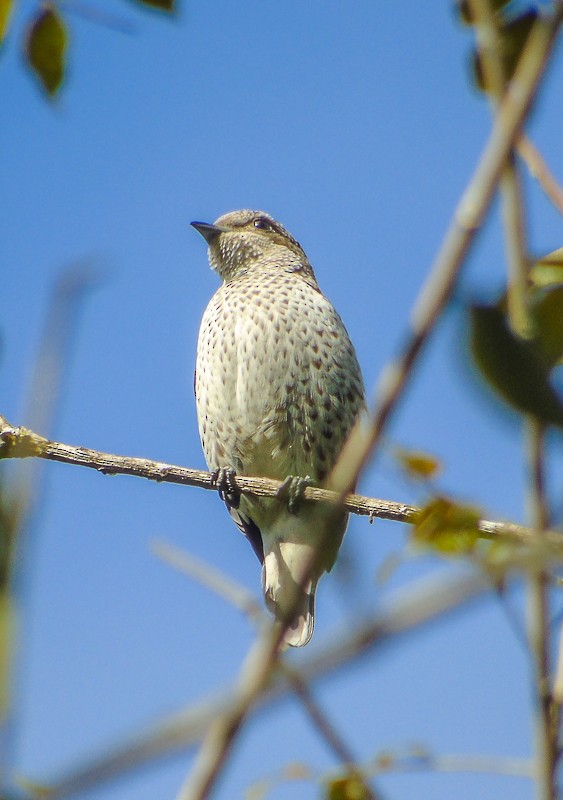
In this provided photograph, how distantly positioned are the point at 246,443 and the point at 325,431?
55 centimetres

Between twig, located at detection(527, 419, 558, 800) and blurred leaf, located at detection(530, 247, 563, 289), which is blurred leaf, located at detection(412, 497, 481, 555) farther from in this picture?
twig, located at detection(527, 419, 558, 800)

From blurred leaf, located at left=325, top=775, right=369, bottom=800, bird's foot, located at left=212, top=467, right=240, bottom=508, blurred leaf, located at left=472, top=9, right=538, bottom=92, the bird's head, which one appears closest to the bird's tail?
bird's foot, located at left=212, top=467, right=240, bottom=508

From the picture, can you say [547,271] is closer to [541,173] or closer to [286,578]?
[541,173]

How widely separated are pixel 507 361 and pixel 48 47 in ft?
5.67

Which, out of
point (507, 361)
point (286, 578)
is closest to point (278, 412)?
point (286, 578)

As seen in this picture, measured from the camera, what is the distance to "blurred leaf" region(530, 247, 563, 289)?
114 centimetres

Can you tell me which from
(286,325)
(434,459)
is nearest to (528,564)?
(434,459)

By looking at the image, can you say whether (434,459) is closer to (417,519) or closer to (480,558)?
(417,519)

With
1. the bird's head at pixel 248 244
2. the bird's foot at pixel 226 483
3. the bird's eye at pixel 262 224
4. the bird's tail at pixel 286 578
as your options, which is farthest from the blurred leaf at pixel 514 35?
the bird's eye at pixel 262 224

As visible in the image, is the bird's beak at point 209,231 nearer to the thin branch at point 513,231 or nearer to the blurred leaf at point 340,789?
the blurred leaf at point 340,789

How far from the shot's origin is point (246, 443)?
22.3 ft

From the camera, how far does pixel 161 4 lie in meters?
2.02

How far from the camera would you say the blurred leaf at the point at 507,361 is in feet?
2.64

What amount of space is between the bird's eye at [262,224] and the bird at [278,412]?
62.1 inches
